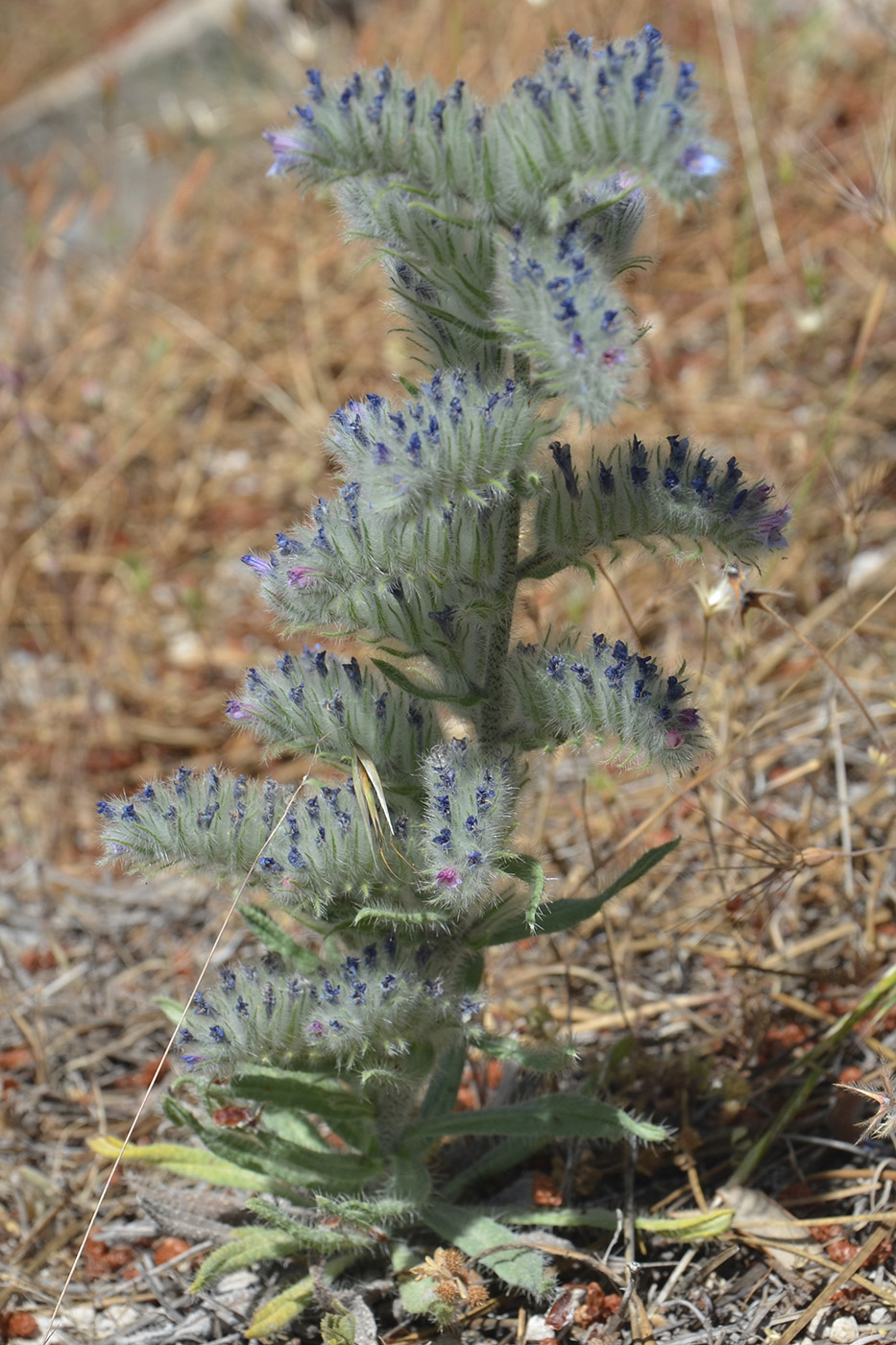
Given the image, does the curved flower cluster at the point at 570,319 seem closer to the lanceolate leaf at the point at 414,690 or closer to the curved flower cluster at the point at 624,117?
the curved flower cluster at the point at 624,117

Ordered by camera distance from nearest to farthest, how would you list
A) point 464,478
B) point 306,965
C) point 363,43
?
1. point 464,478
2. point 306,965
3. point 363,43

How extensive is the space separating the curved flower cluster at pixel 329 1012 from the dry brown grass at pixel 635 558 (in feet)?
2.52

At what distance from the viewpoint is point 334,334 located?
21.9 feet

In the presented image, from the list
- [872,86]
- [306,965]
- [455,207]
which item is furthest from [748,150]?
[306,965]

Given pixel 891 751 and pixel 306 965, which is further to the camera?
pixel 891 751

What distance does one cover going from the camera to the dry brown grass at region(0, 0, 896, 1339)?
3.41m

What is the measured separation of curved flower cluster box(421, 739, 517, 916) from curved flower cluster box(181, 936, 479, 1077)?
210 millimetres

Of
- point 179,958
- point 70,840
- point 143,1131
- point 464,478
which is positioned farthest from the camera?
point 70,840

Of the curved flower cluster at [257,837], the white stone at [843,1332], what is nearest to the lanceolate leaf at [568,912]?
the curved flower cluster at [257,837]

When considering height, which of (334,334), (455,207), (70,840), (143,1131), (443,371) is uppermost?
(334,334)

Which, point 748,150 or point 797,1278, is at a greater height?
point 748,150

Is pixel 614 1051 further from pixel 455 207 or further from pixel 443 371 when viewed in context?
pixel 455 207

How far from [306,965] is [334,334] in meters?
4.74

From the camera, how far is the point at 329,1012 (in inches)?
95.6
